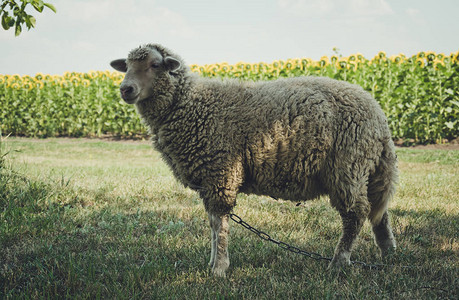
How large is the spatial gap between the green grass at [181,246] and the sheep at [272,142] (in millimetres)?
351

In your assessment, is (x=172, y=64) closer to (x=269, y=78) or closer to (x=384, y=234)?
(x=384, y=234)

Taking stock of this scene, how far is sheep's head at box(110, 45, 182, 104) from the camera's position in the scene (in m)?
3.17

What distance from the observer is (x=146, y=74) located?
3.23 meters

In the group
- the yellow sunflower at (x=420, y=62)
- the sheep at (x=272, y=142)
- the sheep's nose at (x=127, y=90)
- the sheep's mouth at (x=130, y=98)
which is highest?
the yellow sunflower at (x=420, y=62)

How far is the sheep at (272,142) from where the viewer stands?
10.1 ft

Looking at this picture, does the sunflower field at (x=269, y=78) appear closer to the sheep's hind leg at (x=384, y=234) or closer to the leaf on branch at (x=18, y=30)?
the leaf on branch at (x=18, y=30)

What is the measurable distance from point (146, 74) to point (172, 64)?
0.25 meters

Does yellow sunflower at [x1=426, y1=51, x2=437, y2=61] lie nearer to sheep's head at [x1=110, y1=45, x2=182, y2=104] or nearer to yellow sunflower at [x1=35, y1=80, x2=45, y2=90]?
sheep's head at [x1=110, y1=45, x2=182, y2=104]

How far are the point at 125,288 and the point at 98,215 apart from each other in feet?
7.03

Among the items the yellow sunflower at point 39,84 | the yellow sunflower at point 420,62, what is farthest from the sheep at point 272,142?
the yellow sunflower at point 39,84

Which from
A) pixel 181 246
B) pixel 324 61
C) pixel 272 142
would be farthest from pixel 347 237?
pixel 324 61

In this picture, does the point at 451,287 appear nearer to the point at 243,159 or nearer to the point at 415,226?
the point at 415,226

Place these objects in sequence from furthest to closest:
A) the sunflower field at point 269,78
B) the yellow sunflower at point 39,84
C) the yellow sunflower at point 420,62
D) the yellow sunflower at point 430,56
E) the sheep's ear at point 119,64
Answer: the yellow sunflower at point 39,84
the yellow sunflower at point 420,62
the yellow sunflower at point 430,56
the sunflower field at point 269,78
the sheep's ear at point 119,64

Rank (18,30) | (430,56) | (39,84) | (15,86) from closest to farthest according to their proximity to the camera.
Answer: (18,30) → (430,56) → (39,84) → (15,86)
